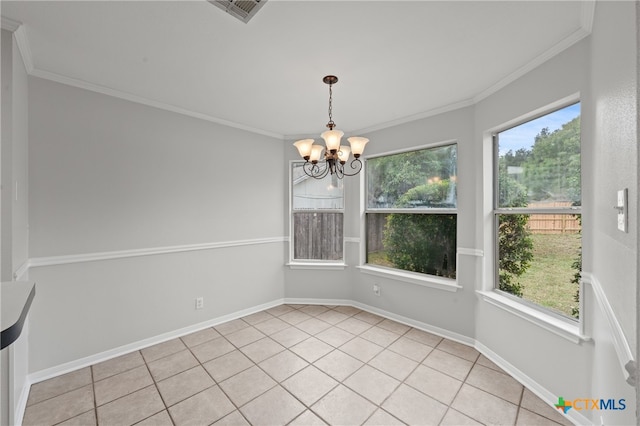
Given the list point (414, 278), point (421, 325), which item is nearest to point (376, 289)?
point (414, 278)

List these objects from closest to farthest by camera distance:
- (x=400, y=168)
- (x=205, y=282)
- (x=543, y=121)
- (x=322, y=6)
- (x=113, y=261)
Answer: (x=322, y=6) → (x=543, y=121) → (x=113, y=261) → (x=205, y=282) → (x=400, y=168)

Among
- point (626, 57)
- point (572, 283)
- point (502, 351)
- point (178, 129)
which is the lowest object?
point (502, 351)

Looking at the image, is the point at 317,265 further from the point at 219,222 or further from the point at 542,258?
→ the point at 542,258

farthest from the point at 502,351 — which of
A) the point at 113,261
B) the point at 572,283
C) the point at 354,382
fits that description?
the point at 113,261

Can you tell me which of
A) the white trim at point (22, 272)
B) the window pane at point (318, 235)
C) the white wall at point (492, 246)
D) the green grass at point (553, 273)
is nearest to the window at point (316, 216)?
the window pane at point (318, 235)

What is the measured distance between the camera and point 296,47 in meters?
1.91

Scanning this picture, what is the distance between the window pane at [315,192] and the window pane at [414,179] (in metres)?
0.48

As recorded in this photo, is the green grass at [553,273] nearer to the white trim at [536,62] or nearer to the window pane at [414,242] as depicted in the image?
the window pane at [414,242]

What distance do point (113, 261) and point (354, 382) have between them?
252cm

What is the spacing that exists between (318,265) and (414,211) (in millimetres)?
1586

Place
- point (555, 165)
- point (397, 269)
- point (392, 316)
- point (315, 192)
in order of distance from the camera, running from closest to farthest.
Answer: point (555, 165) < point (392, 316) < point (397, 269) < point (315, 192)

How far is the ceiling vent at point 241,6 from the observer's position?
150 centimetres

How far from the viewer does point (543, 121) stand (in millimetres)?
2166

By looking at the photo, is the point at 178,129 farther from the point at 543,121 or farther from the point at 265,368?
the point at 543,121
